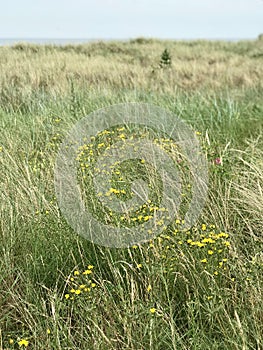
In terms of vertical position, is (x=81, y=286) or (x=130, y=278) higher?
(x=81, y=286)

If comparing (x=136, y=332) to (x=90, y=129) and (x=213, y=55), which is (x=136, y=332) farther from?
(x=213, y=55)

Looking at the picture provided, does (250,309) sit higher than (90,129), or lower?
lower

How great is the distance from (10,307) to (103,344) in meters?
0.52

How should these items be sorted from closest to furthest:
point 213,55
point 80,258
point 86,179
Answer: point 80,258 < point 86,179 < point 213,55

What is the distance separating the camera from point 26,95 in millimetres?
5355

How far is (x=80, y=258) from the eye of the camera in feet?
6.85

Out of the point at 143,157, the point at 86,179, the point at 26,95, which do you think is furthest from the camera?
the point at 26,95

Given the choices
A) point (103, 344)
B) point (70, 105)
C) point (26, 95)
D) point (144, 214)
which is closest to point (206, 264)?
point (144, 214)

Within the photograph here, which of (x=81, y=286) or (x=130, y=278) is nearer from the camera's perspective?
(x=81, y=286)

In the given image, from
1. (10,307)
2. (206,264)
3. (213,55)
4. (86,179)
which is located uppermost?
(213,55)

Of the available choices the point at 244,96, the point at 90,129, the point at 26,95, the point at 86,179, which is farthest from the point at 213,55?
the point at 86,179

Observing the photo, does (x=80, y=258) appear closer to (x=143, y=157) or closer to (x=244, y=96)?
(x=143, y=157)

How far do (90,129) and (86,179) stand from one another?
127 centimetres

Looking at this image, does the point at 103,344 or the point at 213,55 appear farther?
the point at 213,55
